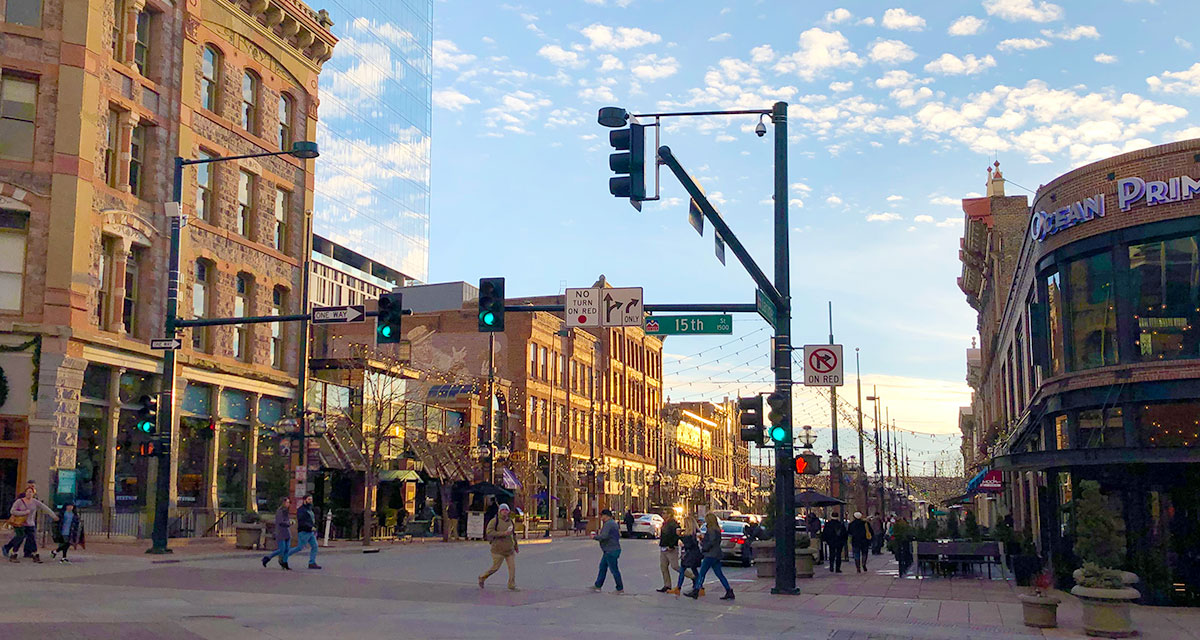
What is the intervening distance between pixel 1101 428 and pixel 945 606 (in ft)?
17.7

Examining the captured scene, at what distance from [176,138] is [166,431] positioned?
12160 millimetres

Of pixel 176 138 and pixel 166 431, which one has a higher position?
pixel 176 138

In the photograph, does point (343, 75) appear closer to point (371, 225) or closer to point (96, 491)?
point (371, 225)

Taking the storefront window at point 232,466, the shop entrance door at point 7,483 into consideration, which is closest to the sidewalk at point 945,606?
the shop entrance door at point 7,483

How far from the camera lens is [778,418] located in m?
21.0

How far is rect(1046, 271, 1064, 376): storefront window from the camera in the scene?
79.5 ft

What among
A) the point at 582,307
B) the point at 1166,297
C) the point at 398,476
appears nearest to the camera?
the point at 1166,297

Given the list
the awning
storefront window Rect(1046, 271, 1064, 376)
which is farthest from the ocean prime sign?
the awning

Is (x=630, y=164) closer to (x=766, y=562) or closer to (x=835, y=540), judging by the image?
(x=766, y=562)

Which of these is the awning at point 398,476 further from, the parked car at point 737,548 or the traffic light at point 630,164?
the traffic light at point 630,164

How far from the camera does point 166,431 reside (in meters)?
26.8

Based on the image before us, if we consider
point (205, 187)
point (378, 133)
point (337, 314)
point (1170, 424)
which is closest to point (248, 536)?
point (337, 314)

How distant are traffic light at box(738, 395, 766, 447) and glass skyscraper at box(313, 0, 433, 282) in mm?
67957

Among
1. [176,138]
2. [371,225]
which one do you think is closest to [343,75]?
[371,225]
